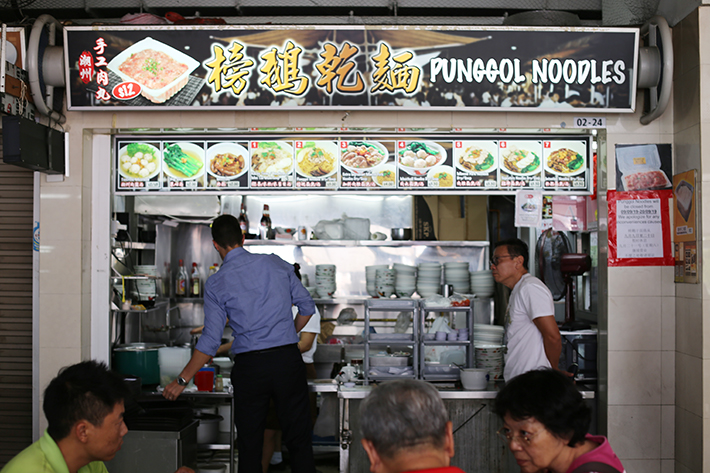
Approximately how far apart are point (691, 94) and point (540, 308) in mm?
1822

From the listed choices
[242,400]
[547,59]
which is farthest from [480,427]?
[547,59]

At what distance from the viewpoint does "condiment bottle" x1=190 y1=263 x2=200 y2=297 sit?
6785 mm

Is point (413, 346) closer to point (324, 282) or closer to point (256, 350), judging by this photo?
point (256, 350)

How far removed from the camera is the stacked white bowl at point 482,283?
5840mm

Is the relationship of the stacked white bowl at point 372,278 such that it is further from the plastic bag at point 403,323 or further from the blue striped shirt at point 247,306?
the blue striped shirt at point 247,306

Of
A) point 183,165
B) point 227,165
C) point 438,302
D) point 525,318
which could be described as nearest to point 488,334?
point 438,302

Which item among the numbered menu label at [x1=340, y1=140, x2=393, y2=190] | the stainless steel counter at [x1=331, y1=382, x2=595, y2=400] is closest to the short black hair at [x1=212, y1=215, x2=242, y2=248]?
the numbered menu label at [x1=340, y1=140, x2=393, y2=190]

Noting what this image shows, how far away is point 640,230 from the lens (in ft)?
13.3

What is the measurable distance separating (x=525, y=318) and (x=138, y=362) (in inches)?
114

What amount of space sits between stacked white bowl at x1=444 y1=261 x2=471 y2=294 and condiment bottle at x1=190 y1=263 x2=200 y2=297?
2907 mm

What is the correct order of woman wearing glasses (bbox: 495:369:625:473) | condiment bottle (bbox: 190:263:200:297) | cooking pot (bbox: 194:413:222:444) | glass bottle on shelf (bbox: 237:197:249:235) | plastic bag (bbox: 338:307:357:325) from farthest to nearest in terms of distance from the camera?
condiment bottle (bbox: 190:263:200:297) → glass bottle on shelf (bbox: 237:197:249:235) → plastic bag (bbox: 338:307:357:325) → cooking pot (bbox: 194:413:222:444) → woman wearing glasses (bbox: 495:369:625:473)

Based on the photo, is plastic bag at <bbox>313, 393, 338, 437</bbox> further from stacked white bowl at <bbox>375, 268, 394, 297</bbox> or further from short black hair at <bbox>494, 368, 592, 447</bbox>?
short black hair at <bbox>494, 368, 592, 447</bbox>

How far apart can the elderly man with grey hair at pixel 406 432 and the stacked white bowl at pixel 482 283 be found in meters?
4.44

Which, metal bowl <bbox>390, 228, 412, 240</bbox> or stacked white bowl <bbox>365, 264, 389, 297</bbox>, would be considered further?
metal bowl <bbox>390, 228, 412, 240</bbox>
